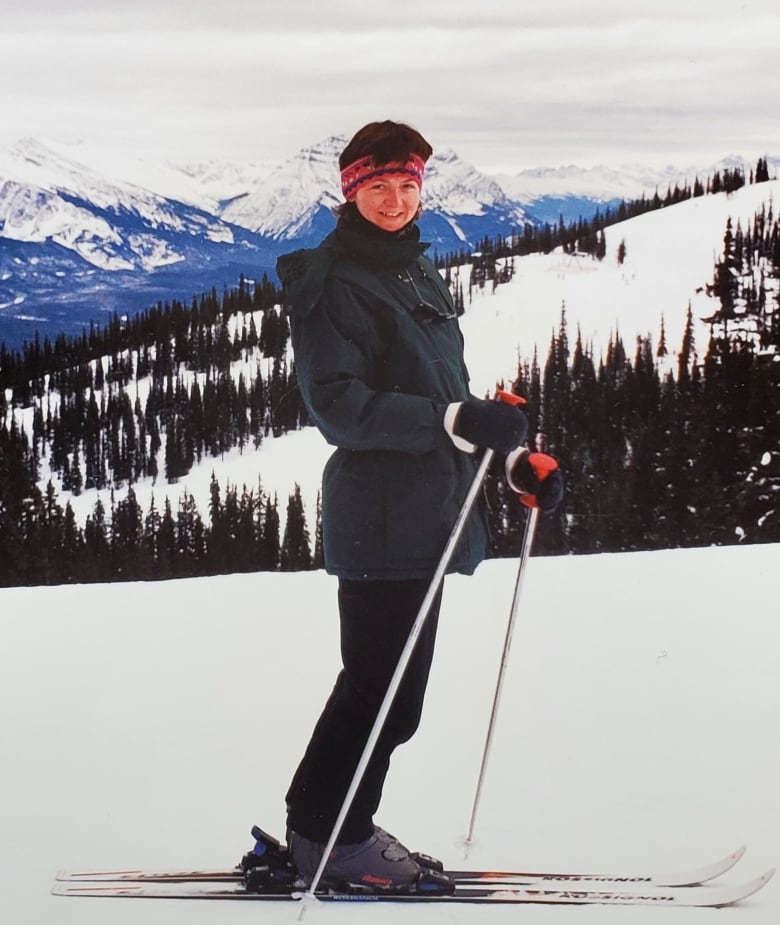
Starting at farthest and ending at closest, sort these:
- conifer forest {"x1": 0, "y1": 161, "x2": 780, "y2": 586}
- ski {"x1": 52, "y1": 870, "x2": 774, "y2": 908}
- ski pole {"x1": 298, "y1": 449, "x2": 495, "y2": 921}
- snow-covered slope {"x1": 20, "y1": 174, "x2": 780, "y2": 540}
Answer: conifer forest {"x1": 0, "y1": 161, "x2": 780, "y2": 586}, snow-covered slope {"x1": 20, "y1": 174, "x2": 780, "y2": 540}, ski {"x1": 52, "y1": 870, "x2": 774, "y2": 908}, ski pole {"x1": 298, "y1": 449, "x2": 495, "y2": 921}

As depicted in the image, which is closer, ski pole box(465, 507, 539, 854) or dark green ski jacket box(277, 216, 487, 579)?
dark green ski jacket box(277, 216, 487, 579)

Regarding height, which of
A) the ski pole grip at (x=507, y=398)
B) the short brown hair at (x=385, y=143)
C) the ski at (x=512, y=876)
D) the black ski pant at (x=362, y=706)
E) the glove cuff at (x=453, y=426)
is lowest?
the ski at (x=512, y=876)

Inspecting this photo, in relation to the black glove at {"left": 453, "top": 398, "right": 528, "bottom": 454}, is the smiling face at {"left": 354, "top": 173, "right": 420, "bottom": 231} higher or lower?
higher

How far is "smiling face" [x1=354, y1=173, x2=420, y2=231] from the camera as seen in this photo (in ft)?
4.81

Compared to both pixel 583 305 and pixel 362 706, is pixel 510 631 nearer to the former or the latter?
pixel 362 706

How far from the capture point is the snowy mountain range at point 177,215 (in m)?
1.99

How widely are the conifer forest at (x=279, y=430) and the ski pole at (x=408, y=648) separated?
175cm

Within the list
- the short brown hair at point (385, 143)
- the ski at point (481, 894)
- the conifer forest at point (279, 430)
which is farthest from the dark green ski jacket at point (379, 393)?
the conifer forest at point (279, 430)

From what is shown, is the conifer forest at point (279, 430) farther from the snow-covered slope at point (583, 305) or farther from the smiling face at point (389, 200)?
the smiling face at point (389, 200)

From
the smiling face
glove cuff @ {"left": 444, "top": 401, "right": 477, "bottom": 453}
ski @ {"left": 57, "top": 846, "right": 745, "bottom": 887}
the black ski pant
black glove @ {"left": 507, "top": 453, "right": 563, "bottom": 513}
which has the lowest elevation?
ski @ {"left": 57, "top": 846, "right": 745, "bottom": 887}

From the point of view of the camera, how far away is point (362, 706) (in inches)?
62.9

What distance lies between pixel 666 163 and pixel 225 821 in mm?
1988

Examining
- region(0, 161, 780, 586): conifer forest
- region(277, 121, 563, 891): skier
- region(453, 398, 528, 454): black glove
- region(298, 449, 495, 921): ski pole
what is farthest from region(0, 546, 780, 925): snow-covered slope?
region(0, 161, 780, 586): conifer forest

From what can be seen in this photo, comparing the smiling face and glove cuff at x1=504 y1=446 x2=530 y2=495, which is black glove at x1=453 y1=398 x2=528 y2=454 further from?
the smiling face
